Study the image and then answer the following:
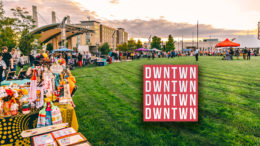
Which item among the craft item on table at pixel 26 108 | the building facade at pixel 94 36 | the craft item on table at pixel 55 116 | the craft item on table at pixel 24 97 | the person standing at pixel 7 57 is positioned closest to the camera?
the craft item on table at pixel 55 116

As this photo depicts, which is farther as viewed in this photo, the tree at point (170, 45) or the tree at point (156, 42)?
the tree at point (170, 45)

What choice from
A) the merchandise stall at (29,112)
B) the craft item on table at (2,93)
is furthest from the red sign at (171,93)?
the craft item on table at (2,93)

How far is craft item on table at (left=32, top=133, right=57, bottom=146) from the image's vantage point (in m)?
2.42

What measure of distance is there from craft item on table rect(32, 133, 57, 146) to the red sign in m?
2.20

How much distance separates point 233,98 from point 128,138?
471 centimetres

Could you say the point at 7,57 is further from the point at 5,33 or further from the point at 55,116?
the point at 5,33

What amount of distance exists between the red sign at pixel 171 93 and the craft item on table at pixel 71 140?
1.97 meters

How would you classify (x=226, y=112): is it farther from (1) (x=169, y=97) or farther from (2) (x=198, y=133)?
(1) (x=169, y=97)

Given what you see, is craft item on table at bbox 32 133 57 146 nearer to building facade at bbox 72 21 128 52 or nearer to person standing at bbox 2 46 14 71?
person standing at bbox 2 46 14 71

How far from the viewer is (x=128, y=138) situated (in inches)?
153

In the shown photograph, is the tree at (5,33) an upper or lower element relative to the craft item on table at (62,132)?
upper

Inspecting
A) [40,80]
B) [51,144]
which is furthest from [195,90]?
[40,80]

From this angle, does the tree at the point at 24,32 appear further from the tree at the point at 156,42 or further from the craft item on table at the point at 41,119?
the tree at the point at 156,42

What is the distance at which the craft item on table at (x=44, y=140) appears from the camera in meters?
2.42
